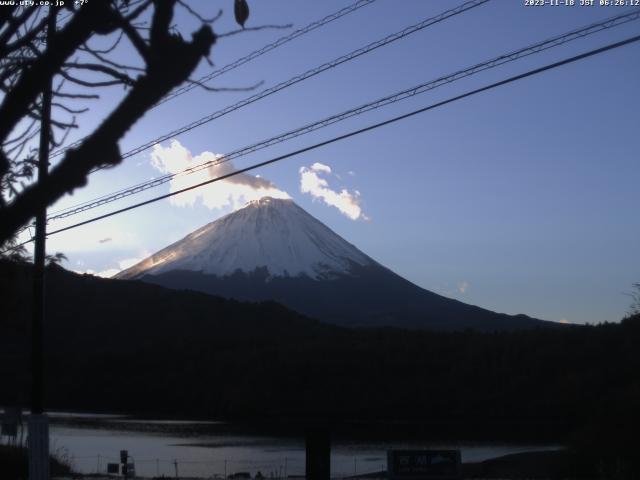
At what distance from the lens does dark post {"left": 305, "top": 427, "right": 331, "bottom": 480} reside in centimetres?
1267

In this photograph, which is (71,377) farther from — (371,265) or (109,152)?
(371,265)

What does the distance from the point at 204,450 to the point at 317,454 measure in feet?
106

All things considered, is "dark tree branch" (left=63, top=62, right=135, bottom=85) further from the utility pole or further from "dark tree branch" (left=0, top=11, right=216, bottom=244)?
the utility pole

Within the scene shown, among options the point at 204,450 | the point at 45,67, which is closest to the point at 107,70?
the point at 45,67

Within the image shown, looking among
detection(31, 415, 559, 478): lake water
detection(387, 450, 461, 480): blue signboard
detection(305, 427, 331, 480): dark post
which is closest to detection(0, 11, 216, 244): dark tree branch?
detection(305, 427, 331, 480): dark post

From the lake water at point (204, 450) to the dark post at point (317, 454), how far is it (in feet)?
54.3

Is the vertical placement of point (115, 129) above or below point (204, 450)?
above

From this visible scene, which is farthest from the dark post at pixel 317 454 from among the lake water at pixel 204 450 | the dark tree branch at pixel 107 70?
the lake water at pixel 204 450

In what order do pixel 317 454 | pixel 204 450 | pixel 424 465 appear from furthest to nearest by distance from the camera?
1. pixel 204 450
2. pixel 424 465
3. pixel 317 454

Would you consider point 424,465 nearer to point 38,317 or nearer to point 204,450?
point 38,317

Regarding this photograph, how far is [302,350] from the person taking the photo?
84938mm

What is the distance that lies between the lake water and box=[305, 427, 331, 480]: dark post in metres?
16.5

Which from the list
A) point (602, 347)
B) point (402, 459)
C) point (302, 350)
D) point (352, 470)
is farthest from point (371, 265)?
point (402, 459)

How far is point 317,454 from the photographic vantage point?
12.7 meters
